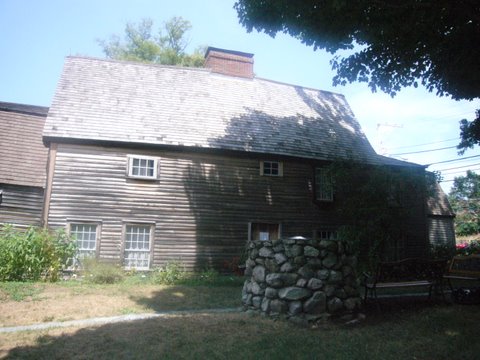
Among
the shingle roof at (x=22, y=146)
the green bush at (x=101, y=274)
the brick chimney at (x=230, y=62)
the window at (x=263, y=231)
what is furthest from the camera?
the brick chimney at (x=230, y=62)

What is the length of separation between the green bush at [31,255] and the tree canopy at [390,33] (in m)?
9.28

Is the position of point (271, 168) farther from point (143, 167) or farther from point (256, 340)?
point (256, 340)

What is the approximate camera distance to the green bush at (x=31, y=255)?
11391 millimetres

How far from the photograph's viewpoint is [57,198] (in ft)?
45.9

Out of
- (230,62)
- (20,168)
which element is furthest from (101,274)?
(230,62)

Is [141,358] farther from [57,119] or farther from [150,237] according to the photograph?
[57,119]

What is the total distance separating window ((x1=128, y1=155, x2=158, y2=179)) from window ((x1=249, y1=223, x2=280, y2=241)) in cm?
472

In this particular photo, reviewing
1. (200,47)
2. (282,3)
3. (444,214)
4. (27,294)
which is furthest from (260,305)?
(200,47)

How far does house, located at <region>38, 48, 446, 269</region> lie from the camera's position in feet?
47.1

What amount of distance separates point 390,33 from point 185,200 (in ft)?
31.9

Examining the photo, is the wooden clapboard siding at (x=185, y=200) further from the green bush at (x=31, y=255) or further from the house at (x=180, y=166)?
the green bush at (x=31, y=255)

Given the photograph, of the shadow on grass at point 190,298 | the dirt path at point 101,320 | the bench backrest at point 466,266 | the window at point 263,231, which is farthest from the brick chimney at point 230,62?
the dirt path at point 101,320

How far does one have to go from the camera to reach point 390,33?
362 inches

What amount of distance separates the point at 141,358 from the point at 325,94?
797 inches
